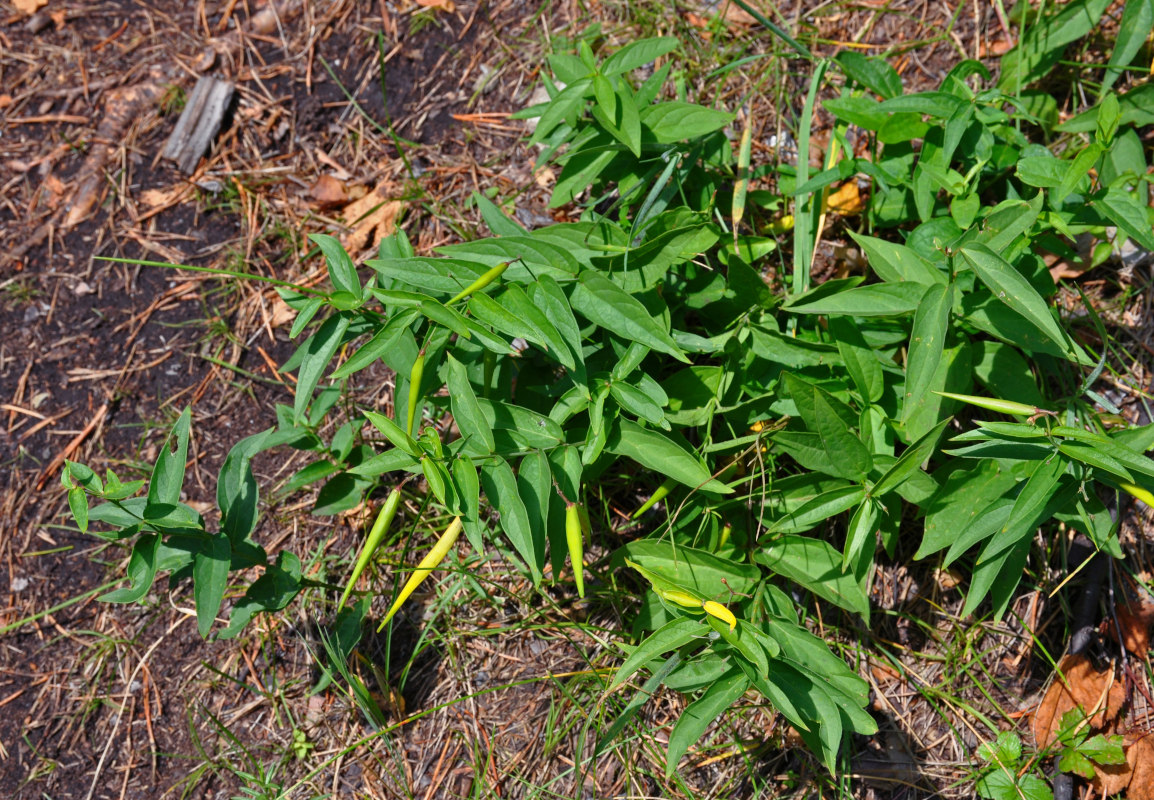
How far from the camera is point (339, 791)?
8.55ft

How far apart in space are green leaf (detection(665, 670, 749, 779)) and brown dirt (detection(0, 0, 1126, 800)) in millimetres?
658

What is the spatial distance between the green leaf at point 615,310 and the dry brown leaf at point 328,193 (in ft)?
5.50

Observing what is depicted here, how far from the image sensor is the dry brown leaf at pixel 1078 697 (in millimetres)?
2383

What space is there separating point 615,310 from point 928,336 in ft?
2.47

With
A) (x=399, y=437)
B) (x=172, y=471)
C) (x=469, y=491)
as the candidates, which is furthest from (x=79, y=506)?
(x=469, y=491)

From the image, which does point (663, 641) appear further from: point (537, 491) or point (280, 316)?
point (280, 316)

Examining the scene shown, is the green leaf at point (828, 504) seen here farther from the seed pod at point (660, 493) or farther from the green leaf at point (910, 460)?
the seed pod at point (660, 493)

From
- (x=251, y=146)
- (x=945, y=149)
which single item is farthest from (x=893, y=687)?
(x=251, y=146)

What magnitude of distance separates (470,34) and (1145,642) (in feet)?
10.9

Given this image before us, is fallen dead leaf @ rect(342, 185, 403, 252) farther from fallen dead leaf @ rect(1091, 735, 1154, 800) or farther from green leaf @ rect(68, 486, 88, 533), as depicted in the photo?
fallen dead leaf @ rect(1091, 735, 1154, 800)

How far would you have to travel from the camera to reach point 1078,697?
2404 millimetres

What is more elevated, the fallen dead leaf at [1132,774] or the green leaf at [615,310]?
the green leaf at [615,310]

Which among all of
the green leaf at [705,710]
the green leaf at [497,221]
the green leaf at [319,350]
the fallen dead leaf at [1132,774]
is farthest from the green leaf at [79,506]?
the fallen dead leaf at [1132,774]

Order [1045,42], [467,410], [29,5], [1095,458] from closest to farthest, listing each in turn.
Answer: [1095,458]
[467,410]
[1045,42]
[29,5]
